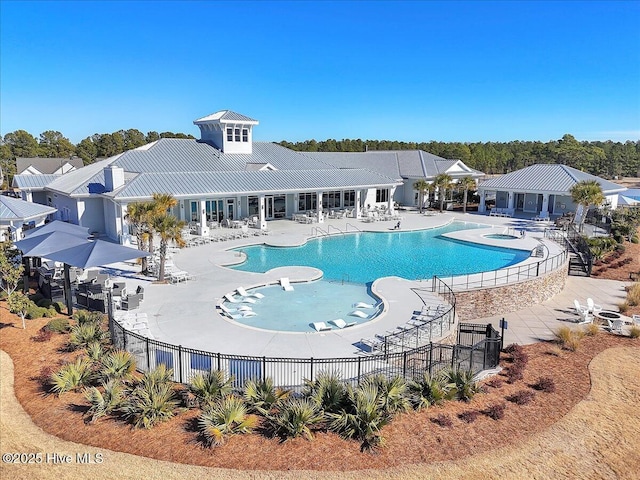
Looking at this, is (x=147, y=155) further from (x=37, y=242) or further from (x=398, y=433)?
(x=398, y=433)

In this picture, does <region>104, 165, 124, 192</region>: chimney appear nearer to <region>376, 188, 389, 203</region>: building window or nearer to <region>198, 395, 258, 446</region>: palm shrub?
<region>198, 395, 258, 446</region>: palm shrub

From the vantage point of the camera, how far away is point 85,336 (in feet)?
46.6

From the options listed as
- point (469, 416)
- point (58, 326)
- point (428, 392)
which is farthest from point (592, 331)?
point (58, 326)

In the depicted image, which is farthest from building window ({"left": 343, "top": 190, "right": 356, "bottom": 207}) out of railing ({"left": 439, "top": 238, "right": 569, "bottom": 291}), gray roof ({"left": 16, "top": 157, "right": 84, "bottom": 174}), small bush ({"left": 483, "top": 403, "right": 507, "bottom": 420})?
gray roof ({"left": 16, "top": 157, "right": 84, "bottom": 174})

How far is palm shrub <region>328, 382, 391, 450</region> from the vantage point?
32.7 feet

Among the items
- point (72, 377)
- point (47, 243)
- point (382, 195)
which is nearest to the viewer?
point (72, 377)

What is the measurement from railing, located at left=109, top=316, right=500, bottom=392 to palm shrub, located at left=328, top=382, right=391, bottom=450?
3.11 ft

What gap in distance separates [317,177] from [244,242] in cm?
1219

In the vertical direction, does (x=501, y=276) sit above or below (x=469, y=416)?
above

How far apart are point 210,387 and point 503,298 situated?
47.1 feet

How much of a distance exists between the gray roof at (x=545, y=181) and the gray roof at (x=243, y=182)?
1100 cm

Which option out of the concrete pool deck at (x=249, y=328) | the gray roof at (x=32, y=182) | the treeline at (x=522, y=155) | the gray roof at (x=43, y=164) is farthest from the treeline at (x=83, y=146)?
the concrete pool deck at (x=249, y=328)

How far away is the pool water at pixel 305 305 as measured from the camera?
54.5 ft

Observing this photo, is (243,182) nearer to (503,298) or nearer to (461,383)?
(503,298)
